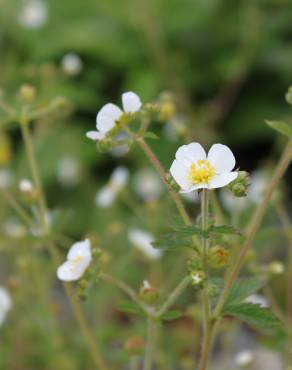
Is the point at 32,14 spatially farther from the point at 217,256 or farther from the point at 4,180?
the point at 217,256

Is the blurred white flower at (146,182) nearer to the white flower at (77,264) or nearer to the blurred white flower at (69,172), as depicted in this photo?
the blurred white flower at (69,172)

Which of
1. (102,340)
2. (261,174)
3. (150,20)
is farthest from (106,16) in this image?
(102,340)

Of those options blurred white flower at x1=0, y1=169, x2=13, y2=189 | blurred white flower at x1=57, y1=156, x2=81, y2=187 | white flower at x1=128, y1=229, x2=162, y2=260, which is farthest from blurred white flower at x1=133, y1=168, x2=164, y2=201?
white flower at x1=128, y1=229, x2=162, y2=260

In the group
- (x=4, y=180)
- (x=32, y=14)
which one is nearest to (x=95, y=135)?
(x=4, y=180)

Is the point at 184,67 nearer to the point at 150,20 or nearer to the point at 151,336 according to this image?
the point at 150,20

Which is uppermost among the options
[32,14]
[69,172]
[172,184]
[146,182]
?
[32,14]

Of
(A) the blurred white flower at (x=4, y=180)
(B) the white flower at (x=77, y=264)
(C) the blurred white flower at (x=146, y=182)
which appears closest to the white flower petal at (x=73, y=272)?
(B) the white flower at (x=77, y=264)

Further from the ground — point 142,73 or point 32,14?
point 32,14
